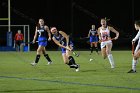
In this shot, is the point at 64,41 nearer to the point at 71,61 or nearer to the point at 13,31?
the point at 71,61

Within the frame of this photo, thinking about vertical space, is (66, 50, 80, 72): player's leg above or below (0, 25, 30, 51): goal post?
below

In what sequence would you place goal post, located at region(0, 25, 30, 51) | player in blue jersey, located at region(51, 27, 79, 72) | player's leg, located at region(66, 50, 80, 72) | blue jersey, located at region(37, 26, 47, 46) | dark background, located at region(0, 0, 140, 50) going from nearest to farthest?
player in blue jersey, located at region(51, 27, 79, 72), player's leg, located at region(66, 50, 80, 72), blue jersey, located at region(37, 26, 47, 46), goal post, located at region(0, 25, 30, 51), dark background, located at region(0, 0, 140, 50)

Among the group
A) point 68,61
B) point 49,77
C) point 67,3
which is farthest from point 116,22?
point 49,77

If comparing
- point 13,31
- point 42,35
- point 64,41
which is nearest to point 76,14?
point 13,31

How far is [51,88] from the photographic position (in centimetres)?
1303

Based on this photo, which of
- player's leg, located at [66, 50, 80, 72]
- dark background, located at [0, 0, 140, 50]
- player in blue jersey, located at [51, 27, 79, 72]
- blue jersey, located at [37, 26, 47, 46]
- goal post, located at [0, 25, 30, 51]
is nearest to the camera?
player in blue jersey, located at [51, 27, 79, 72]

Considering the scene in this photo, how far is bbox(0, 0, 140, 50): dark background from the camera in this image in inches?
1671

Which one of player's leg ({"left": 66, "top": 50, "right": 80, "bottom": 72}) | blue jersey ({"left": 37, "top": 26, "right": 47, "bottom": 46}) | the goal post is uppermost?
the goal post

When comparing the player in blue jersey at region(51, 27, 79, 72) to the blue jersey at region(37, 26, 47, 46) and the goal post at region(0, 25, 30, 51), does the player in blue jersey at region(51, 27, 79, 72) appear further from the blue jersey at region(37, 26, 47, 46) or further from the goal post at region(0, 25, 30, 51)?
the goal post at region(0, 25, 30, 51)

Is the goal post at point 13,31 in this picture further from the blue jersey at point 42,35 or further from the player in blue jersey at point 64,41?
the player in blue jersey at point 64,41

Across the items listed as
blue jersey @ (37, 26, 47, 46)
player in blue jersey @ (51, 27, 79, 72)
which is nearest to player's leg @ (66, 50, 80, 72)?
player in blue jersey @ (51, 27, 79, 72)

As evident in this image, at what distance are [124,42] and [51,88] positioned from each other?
29.2 metres

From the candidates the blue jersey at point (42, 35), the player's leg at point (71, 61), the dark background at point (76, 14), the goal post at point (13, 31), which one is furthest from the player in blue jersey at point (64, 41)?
the dark background at point (76, 14)

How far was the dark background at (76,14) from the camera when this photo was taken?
42.4 m
